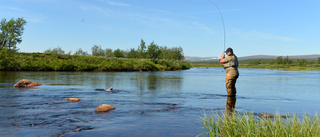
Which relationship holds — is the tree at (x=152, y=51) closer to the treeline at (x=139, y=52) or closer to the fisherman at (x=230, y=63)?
the treeline at (x=139, y=52)

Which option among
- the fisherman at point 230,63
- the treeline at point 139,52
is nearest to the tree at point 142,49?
the treeline at point 139,52

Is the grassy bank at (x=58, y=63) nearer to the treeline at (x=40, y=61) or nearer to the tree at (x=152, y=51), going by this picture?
the treeline at (x=40, y=61)

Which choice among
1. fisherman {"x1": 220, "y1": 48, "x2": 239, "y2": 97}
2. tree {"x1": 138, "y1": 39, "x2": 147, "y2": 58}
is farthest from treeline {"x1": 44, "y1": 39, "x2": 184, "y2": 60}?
fisherman {"x1": 220, "y1": 48, "x2": 239, "y2": 97}

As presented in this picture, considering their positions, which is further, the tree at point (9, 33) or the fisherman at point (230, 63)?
the tree at point (9, 33)

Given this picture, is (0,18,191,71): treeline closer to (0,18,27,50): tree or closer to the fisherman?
(0,18,27,50): tree

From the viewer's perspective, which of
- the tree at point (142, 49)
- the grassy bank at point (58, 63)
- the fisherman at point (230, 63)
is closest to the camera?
the fisherman at point (230, 63)

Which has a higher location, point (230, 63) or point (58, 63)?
point (58, 63)

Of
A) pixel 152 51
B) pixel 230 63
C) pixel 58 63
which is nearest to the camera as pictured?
pixel 230 63

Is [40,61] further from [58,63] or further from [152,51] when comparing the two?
[152,51]

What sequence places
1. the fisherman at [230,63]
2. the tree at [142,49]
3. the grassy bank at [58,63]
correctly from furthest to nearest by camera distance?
1. the tree at [142,49]
2. the grassy bank at [58,63]
3. the fisherman at [230,63]

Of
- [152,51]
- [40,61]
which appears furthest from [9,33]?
[152,51]

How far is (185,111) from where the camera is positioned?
44.5 ft

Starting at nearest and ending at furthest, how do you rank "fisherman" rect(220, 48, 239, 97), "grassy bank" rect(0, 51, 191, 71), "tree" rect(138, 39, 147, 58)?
"fisherman" rect(220, 48, 239, 97) < "grassy bank" rect(0, 51, 191, 71) < "tree" rect(138, 39, 147, 58)

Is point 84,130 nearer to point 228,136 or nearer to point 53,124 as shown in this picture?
point 53,124
